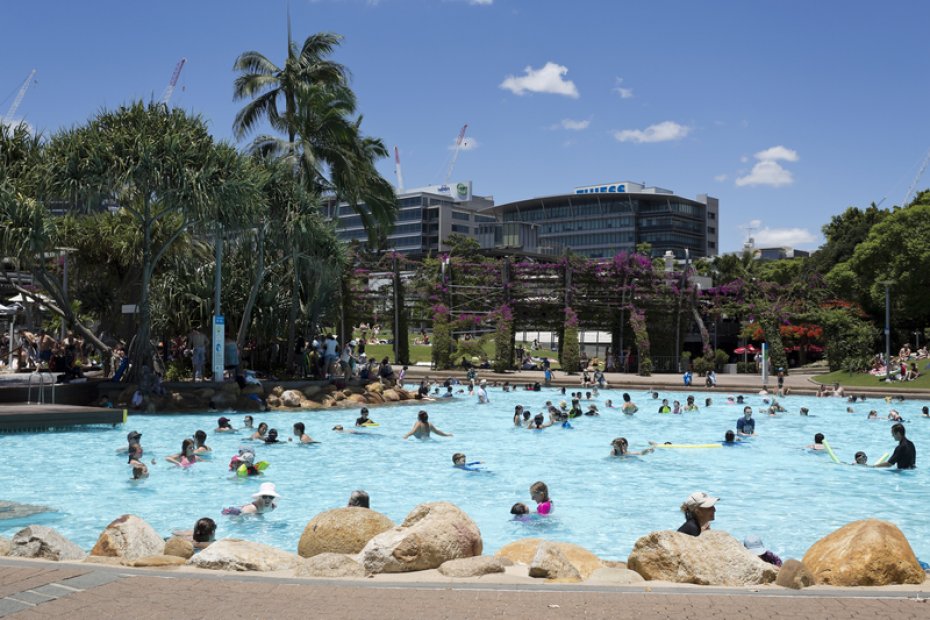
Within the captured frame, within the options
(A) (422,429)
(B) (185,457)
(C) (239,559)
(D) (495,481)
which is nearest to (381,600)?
(C) (239,559)

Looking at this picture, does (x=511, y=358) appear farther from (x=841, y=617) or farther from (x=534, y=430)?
(x=841, y=617)

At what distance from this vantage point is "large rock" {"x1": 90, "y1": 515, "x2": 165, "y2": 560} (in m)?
8.46

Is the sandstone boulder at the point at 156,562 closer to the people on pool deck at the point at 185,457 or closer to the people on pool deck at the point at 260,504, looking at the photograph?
the people on pool deck at the point at 260,504

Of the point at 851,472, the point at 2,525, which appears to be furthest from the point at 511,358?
the point at 2,525

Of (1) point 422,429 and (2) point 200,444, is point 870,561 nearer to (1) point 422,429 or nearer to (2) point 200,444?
(2) point 200,444

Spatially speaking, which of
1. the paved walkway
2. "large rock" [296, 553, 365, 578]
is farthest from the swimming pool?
the paved walkway

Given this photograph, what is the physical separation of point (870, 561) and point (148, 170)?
23427mm

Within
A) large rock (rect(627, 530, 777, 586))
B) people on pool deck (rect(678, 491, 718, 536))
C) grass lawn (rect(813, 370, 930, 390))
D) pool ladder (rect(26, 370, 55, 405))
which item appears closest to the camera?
large rock (rect(627, 530, 777, 586))

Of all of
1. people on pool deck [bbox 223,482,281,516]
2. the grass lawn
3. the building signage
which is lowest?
people on pool deck [bbox 223,482,281,516]

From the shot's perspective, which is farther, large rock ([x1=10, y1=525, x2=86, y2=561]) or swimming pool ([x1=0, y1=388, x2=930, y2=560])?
swimming pool ([x1=0, y1=388, x2=930, y2=560])

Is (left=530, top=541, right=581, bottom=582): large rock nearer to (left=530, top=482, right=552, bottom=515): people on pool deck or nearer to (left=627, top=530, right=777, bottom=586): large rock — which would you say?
(left=627, top=530, right=777, bottom=586): large rock

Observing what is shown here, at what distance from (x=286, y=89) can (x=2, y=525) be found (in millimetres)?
24858

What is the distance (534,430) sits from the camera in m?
24.8

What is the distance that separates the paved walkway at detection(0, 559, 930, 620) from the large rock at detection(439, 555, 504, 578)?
1.29 ft
